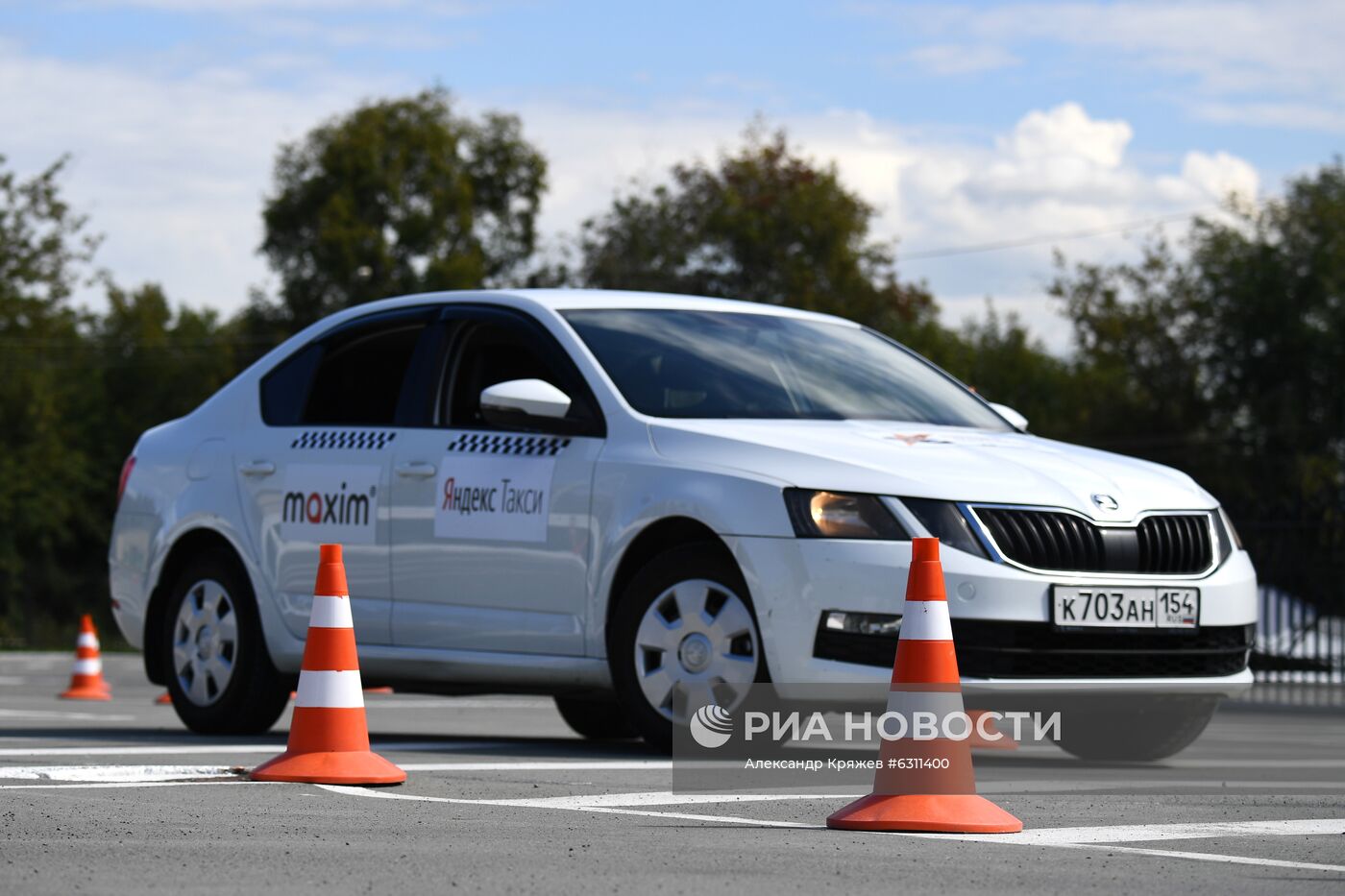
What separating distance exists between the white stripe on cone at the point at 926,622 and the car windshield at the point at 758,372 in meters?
2.52

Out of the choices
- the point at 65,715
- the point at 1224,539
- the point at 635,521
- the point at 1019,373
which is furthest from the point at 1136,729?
the point at 1019,373

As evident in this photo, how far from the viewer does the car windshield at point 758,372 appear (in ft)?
27.7

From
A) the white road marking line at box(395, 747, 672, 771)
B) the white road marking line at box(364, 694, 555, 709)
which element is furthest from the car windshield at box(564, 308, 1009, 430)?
the white road marking line at box(364, 694, 555, 709)

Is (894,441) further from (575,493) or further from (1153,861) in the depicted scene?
(1153,861)

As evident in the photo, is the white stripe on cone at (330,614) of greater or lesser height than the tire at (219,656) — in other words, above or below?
above

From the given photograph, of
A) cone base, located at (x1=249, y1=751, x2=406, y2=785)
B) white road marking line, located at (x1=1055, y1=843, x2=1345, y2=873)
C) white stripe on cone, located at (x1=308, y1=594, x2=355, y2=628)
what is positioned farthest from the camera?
white stripe on cone, located at (x1=308, y1=594, x2=355, y2=628)

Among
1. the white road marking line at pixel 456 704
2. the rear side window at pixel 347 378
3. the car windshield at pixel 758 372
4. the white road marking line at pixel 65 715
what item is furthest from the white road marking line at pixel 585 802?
the white road marking line at pixel 456 704

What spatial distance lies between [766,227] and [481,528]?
42223mm

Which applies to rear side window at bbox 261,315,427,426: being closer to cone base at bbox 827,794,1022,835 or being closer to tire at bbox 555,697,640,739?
tire at bbox 555,697,640,739

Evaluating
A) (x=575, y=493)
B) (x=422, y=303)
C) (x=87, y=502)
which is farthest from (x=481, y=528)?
(x=87, y=502)

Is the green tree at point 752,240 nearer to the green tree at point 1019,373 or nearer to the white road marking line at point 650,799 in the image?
the green tree at point 1019,373

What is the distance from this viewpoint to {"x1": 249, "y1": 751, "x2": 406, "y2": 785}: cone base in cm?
669

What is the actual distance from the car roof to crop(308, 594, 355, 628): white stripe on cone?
2.25 m

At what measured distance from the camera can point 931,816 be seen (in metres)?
5.55
